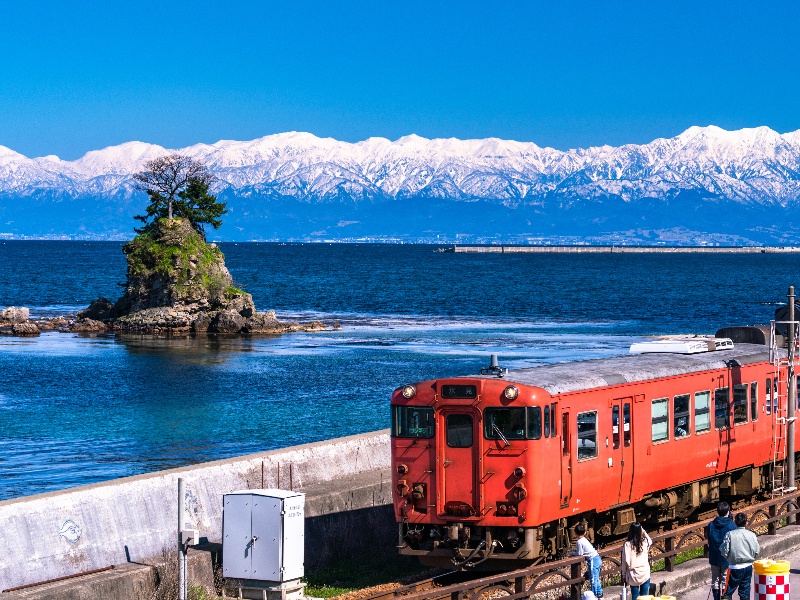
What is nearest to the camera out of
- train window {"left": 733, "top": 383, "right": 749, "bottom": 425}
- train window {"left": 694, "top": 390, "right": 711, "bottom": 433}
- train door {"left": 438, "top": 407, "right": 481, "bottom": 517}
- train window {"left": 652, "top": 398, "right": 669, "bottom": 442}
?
train door {"left": 438, "top": 407, "right": 481, "bottom": 517}

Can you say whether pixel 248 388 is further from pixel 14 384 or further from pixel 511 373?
pixel 511 373

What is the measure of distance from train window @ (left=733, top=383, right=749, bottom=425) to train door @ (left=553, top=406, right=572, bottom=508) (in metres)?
5.95

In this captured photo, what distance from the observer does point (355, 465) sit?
24281mm

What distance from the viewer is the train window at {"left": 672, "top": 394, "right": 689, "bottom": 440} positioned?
21.4 m

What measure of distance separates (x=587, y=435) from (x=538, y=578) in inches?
135

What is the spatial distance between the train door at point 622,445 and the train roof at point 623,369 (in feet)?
1.33

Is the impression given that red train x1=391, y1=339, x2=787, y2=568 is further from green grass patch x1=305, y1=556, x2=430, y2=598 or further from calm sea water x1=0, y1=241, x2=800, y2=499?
calm sea water x1=0, y1=241, x2=800, y2=499

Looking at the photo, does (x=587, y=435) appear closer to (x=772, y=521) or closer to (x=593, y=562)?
(x=593, y=562)

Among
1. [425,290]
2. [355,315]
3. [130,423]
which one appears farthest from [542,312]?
[130,423]

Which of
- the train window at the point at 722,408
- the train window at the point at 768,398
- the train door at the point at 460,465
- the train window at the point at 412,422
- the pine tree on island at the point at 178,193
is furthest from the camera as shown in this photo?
the pine tree on island at the point at 178,193

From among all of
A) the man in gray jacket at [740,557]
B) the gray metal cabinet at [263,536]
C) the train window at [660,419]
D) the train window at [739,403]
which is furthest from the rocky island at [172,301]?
the man in gray jacket at [740,557]

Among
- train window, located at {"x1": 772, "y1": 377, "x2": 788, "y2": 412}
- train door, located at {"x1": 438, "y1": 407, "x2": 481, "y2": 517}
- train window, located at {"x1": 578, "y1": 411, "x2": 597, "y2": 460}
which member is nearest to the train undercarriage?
train door, located at {"x1": 438, "y1": 407, "x2": 481, "y2": 517}

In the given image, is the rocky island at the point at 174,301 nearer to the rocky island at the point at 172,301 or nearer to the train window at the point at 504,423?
the rocky island at the point at 172,301

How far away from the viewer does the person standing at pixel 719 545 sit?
16.0 meters
